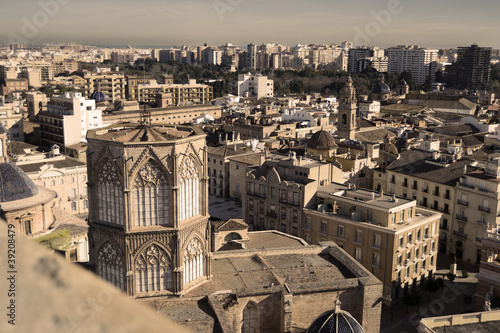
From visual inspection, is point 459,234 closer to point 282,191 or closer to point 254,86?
point 282,191

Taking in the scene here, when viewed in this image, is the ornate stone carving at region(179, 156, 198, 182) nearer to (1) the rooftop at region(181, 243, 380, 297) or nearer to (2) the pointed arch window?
(1) the rooftop at region(181, 243, 380, 297)

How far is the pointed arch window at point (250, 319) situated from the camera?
18.0 m

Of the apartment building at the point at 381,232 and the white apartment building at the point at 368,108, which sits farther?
the white apartment building at the point at 368,108

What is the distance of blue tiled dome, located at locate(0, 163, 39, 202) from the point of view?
2541 cm

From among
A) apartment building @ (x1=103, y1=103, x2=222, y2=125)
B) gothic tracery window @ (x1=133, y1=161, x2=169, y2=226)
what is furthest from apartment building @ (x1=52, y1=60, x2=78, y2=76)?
gothic tracery window @ (x1=133, y1=161, x2=169, y2=226)

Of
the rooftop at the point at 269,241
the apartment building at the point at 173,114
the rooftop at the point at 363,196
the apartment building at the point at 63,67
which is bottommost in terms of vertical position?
the rooftop at the point at 269,241

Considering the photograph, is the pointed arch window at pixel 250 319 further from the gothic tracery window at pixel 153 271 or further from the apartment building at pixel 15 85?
the apartment building at pixel 15 85

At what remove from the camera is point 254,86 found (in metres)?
112

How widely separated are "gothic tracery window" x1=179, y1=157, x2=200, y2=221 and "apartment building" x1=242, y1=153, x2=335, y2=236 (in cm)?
1611

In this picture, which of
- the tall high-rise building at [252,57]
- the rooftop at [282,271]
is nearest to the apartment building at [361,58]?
the tall high-rise building at [252,57]

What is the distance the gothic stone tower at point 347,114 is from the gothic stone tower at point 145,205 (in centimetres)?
4210

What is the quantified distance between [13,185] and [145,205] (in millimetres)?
12643

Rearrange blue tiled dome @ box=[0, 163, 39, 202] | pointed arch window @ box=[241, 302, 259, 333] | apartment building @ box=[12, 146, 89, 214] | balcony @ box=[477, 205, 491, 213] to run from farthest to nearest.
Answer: apartment building @ box=[12, 146, 89, 214]
balcony @ box=[477, 205, 491, 213]
blue tiled dome @ box=[0, 163, 39, 202]
pointed arch window @ box=[241, 302, 259, 333]

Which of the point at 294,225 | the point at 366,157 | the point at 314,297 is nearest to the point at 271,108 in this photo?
the point at 366,157
